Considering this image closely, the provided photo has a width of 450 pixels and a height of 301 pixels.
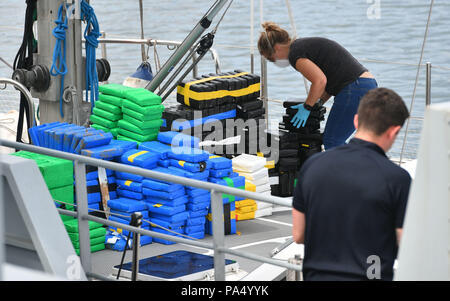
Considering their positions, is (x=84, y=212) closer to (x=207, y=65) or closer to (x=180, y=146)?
(x=180, y=146)

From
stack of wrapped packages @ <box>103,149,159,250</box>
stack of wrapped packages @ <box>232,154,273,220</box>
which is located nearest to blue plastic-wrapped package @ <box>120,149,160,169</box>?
stack of wrapped packages @ <box>103,149,159,250</box>

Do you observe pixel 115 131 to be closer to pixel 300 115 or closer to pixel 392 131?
pixel 300 115

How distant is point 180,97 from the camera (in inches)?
290

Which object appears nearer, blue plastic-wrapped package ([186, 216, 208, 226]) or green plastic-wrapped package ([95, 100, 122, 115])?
blue plastic-wrapped package ([186, 216, 208, 226])

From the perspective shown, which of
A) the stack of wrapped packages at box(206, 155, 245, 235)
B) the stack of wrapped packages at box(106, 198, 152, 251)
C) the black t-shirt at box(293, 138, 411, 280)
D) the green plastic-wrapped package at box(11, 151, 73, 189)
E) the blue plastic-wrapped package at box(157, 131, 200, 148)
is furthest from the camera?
the blue plastic-wrapped package at box(157, 131, 200, 148)

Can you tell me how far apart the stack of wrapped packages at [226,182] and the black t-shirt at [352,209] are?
3507 millimetres

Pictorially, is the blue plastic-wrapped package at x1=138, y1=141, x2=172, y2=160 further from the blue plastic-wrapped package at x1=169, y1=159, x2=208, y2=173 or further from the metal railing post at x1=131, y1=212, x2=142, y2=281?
the metal railing post at x1=131, y1=212, x2=142, y2=281

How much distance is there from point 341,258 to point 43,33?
537cm

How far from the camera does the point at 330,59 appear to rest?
6109 mm

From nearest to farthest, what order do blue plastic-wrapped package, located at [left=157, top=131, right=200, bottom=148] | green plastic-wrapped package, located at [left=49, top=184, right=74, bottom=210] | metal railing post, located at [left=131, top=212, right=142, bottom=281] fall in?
metal railing post, located at [left=131, top=212, right=142, bottom=281] → green plastic-wrapped package, located at [left=49, top=184, right=74, bottom=210] → blue plastic-wrapped package, located at [left=157, top=131, right=200, bottom=148]

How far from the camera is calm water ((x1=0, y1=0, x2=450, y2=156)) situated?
24.7 m

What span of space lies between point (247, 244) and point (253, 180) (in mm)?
869

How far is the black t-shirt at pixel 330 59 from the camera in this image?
19.7 feet
